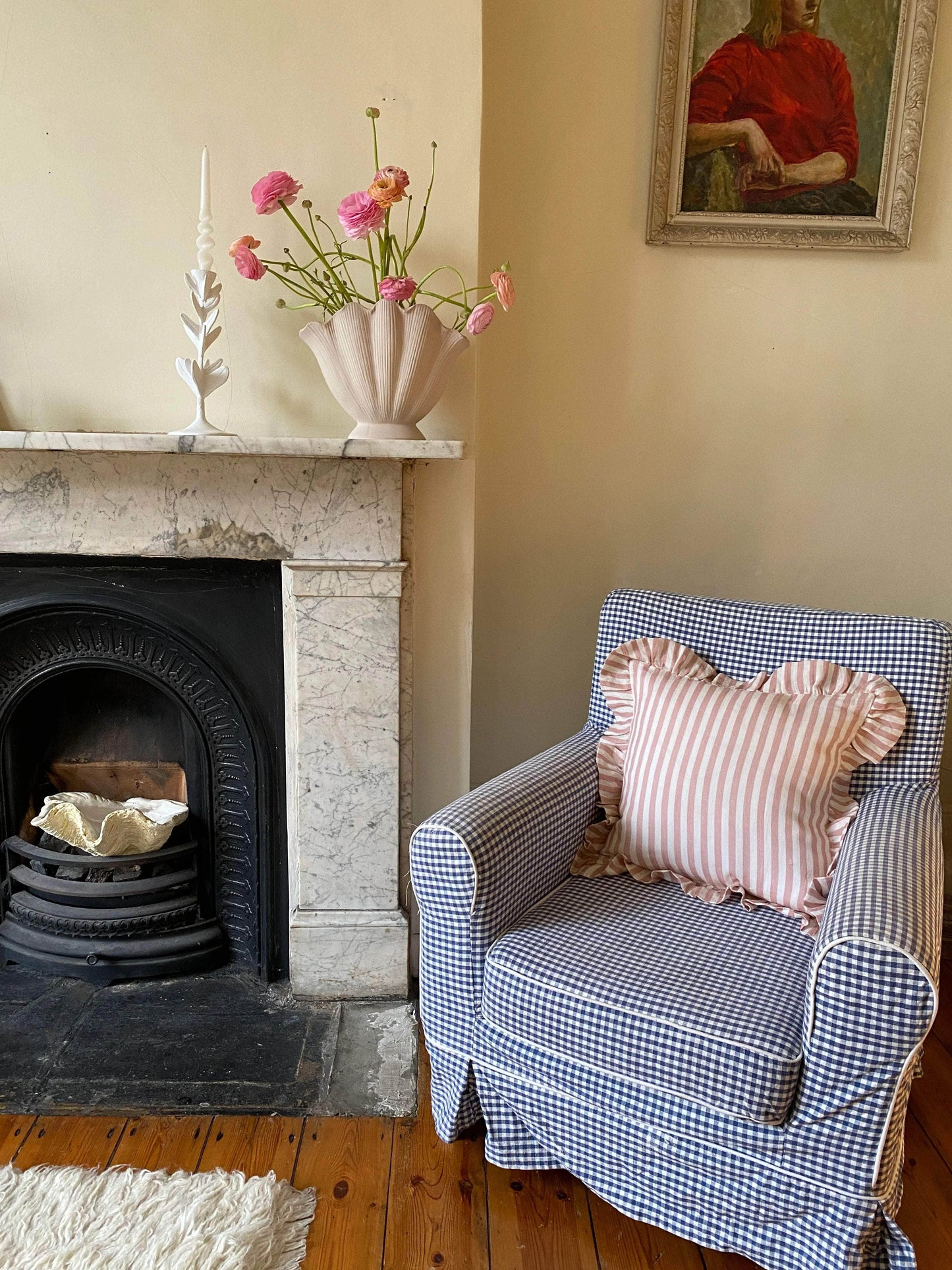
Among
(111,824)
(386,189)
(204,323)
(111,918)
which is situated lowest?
(111,918)

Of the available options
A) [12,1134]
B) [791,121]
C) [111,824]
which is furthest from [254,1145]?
[791,121]

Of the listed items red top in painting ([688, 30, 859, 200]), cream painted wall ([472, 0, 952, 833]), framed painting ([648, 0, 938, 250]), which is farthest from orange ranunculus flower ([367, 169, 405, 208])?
red top in painting ([688, 30, 859, 200])

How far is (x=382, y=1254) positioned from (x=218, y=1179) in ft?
0.95

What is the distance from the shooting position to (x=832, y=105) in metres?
1.99

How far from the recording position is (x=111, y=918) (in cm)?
194

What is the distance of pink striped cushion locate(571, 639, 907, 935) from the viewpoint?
1.48 m

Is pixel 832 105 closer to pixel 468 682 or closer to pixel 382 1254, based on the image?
pixel 468 682

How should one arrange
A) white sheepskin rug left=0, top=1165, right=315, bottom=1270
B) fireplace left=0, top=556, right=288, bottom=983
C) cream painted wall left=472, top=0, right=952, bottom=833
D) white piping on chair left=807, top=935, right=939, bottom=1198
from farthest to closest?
cream painted wall left=472, top=0, right=952, bottom=833 < fireplace left=0, top=556, right=288, bottom=983 < white sheepskin rug left=0, top=1165, right=315, bottom=1270 < white piping on chair left=807, top=935, right=939, bottom=1198

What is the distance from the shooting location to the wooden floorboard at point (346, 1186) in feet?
4.32

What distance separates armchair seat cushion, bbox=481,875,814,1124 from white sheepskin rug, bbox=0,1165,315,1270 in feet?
1.36

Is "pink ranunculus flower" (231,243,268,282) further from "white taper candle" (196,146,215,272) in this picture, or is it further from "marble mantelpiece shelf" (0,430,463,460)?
"marble mantelpiece shelf" (0,430,463,460)

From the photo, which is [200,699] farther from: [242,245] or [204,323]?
[242,245]

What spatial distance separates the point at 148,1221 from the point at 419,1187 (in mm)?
410

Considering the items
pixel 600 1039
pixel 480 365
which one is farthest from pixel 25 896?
pixel 480 365
